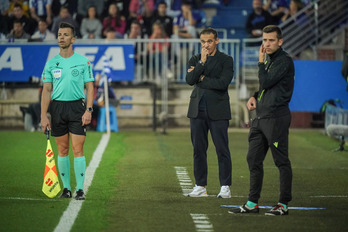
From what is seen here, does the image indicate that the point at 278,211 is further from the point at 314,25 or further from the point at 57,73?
the point at 314,25

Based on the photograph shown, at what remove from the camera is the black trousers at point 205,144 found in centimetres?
948

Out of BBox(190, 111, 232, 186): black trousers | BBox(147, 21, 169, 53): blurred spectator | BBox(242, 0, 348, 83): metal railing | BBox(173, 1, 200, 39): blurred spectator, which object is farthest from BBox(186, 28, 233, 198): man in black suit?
BBox(173, 1, 200, 39): blurred spectator

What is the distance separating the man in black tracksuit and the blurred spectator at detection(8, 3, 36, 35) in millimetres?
13999

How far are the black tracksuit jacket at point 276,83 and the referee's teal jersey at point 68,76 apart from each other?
213 centimetres

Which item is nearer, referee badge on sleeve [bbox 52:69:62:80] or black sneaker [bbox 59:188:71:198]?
referee badge on sleeve [bbox 52:69:62:80]

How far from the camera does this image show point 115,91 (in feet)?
69.4

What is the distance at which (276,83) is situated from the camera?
26.2 feet

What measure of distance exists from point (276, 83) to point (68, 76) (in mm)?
2446

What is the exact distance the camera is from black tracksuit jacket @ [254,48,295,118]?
26.0 feet

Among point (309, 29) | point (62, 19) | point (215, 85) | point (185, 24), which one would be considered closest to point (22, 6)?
point (62, 19)

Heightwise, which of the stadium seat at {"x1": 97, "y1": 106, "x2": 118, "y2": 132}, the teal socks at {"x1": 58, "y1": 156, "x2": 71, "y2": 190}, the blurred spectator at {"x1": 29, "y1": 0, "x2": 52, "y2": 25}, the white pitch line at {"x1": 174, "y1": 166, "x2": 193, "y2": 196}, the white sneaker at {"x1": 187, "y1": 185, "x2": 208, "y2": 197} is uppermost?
Result: the blurred spectator at {"x1": 29, "y1": 0, "x2": 52, "y2": 25}

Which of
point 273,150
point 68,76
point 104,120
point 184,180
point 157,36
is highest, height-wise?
point 157,36

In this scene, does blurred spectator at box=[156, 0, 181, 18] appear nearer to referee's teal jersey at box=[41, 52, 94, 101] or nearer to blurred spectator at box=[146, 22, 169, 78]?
blurred spectator at box=[146, 22, 169, 78]

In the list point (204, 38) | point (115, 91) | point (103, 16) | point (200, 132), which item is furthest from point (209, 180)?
point (103, 16)
